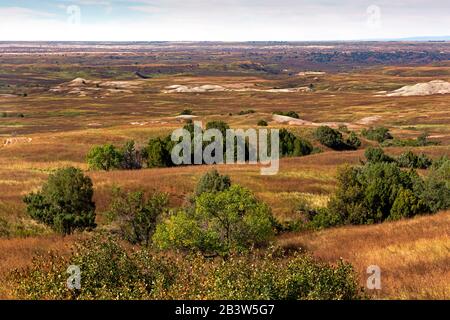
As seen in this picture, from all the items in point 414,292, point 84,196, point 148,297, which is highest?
point 148,297

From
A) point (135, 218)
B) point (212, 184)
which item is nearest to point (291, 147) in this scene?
point (212, 184)

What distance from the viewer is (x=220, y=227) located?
70.9 ft

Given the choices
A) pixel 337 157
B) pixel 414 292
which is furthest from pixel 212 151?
pixel 414 292

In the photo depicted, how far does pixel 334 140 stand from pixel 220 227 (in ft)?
206

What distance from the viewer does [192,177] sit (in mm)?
44906

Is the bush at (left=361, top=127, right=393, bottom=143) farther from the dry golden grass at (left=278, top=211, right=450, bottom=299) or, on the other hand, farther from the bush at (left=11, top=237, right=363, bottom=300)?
the bush at (left=11, top=237, right=363, bottom=300)

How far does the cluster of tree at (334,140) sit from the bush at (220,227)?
5973 centimetres

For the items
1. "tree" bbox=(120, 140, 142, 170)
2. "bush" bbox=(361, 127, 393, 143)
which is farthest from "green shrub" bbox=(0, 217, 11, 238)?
"bush" bbox=(361, 127, 393, 143)

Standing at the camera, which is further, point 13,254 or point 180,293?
point 13,254

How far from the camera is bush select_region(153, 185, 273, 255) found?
2017 centimetres

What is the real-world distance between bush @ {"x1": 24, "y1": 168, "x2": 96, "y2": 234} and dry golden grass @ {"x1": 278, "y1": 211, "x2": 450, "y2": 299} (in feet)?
39.3

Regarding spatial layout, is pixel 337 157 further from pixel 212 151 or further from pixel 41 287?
pixel 41 287

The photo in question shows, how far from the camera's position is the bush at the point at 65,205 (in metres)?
28.0
